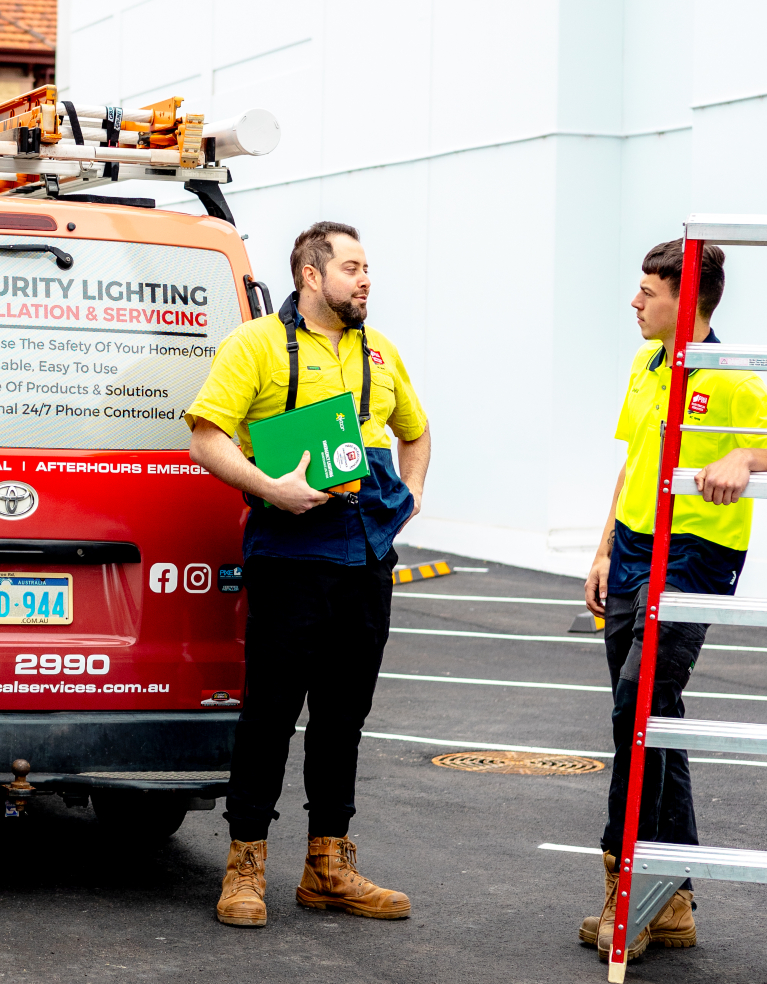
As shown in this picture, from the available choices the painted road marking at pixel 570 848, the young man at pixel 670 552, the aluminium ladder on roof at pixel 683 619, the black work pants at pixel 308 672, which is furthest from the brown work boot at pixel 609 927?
the painted road marking at pixel 570 848

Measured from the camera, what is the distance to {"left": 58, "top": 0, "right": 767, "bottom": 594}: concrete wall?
1352 centimetres

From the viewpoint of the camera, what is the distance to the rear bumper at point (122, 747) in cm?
470

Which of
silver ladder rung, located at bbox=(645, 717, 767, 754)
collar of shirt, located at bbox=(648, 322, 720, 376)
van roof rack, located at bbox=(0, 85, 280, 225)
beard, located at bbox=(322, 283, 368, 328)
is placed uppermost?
van roof rack, located at bbox=(0, 85, 280, 225)

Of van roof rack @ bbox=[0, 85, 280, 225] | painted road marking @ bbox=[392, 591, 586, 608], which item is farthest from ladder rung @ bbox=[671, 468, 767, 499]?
painted road marking @ bbox=[392, 591, 586, 608]

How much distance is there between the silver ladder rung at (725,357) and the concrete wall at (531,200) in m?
9.48

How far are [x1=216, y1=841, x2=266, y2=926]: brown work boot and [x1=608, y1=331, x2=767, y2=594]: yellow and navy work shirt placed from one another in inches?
56.8

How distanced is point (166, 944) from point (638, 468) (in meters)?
2.05

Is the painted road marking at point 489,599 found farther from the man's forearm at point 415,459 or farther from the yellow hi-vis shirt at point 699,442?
the yellow hi-vis shirt at point 699,442

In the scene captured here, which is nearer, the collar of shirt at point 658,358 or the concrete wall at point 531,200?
the collar of shirt at point 658,358

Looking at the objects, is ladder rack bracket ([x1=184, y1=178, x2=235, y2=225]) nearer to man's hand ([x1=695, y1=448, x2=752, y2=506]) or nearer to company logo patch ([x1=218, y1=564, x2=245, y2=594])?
company logo patch ([x1=218, y1=564, x2=245, y2=594])

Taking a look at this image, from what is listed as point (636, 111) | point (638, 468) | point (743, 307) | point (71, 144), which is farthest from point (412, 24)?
point (638, 468)

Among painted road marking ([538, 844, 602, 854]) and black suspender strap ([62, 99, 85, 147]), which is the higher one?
black suspender strap ([62, 99, 85, 147])

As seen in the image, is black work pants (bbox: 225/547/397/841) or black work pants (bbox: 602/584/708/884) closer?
black work pants (bbox: 602/584/708/884)

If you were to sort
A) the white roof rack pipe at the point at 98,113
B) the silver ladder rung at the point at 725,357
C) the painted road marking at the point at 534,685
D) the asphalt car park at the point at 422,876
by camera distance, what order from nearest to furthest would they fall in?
the silver ladder rung at the point at 725,357 → the asphalt car park at the point at 422,876 → the white roof rack pipe at the point at 98,113 → the painted road marking at the point at 534,685
